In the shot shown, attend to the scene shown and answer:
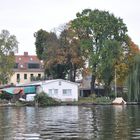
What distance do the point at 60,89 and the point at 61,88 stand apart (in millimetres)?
288

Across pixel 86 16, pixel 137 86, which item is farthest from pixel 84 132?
pixel 86 16

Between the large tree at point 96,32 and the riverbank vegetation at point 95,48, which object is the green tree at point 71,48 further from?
the large tree at point 96,32

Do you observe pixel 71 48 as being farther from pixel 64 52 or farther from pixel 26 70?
pixel 26 70

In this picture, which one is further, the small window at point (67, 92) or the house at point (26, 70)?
the house at point (26, 70)

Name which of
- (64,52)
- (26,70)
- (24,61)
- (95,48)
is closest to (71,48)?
(64,52)

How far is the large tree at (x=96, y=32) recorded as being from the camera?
10244 centimetres

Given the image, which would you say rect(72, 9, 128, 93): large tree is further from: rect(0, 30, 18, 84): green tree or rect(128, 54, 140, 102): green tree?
rect(0, 30, 18, 84): green tree

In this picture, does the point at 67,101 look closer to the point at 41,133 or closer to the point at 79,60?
the point at 79,60

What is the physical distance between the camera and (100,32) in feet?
340

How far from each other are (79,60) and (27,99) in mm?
13177

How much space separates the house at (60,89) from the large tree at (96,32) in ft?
16.4

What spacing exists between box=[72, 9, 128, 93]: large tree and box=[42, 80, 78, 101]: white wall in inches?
189

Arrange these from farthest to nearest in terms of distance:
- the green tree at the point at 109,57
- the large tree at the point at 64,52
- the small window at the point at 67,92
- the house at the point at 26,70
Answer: the house at the point at 26,70 < the small window at the point at 67,92 < the large tree at the point at 64,52 < the green tree at the point at 109,57

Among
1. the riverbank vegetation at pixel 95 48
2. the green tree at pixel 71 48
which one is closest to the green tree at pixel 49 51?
the riverbank vegetation at pixel 95 48
